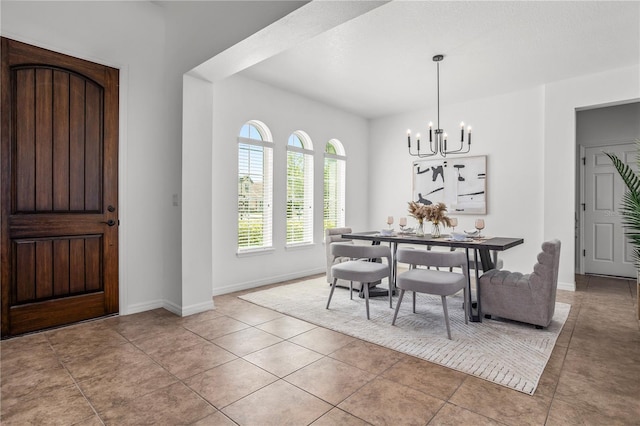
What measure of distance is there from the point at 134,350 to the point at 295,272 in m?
2.89

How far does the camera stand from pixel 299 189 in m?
5.39

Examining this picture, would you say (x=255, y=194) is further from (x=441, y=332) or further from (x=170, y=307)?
(x=441, y=332)

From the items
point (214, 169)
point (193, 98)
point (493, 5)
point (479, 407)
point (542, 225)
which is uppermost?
point (493, 5)

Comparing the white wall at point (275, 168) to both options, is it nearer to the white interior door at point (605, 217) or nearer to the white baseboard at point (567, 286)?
the white baseboard at point (567, 286)

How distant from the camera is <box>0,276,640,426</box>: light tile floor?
1.77m

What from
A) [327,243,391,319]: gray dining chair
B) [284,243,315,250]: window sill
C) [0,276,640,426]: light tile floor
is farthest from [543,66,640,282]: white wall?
[284,243,315,250]: window sill

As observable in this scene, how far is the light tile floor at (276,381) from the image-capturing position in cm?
177

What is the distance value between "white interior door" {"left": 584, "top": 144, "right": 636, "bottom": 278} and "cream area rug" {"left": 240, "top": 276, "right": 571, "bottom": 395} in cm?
244

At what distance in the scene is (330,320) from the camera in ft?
10.8

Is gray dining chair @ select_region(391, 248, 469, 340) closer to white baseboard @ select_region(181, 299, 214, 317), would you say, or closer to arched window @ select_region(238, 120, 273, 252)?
white baseboard @ select_region(181, 299, 214, 317)

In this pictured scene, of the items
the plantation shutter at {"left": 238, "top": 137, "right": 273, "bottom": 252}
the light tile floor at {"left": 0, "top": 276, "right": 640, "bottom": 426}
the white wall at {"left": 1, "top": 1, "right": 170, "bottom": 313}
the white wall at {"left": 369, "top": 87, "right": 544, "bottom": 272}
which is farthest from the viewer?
the white wall at {"left": 369, "top": 87, "right": 544, "bottom": 272}

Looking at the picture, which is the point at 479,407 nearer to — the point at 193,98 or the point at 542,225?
the point at 193,98

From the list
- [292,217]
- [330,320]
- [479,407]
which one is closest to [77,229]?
[330,320]

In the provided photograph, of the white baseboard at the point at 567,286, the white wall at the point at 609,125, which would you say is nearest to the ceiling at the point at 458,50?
the white wall at the point at 609,125
